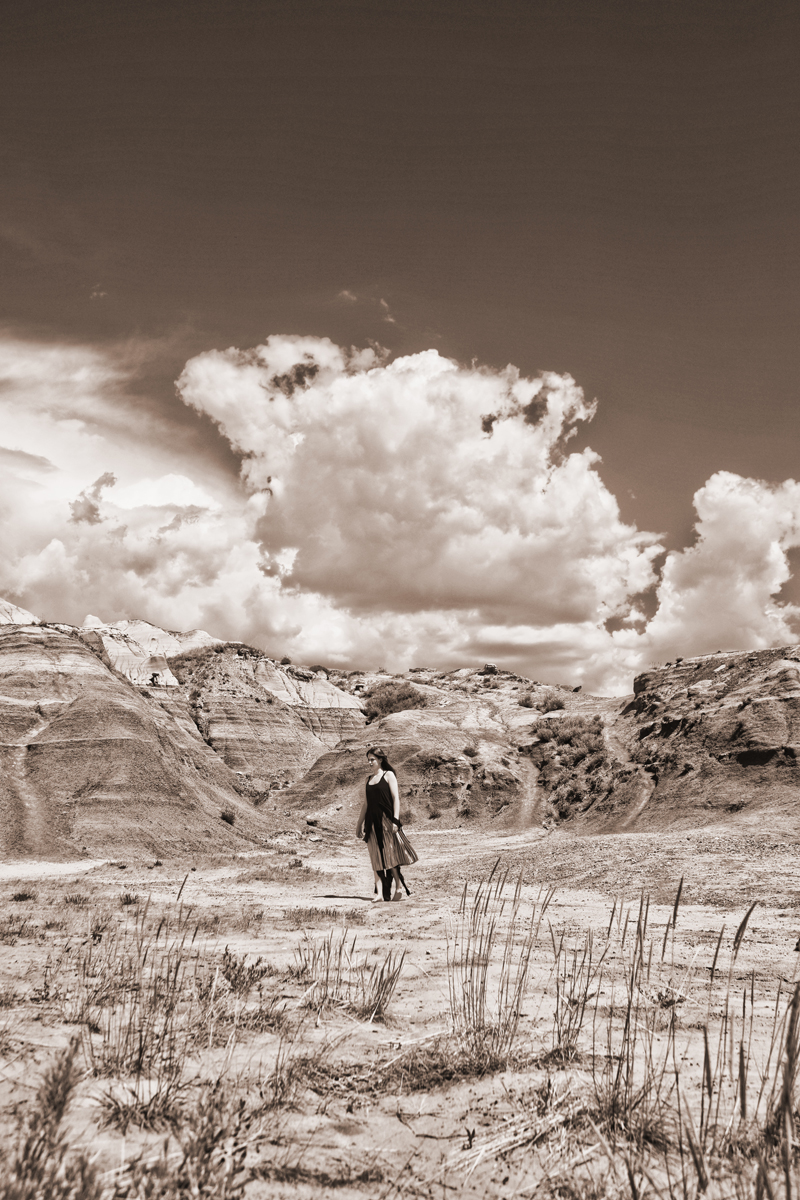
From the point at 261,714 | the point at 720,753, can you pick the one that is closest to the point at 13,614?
the point at 261,714

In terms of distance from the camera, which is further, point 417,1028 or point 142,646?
point 142,646

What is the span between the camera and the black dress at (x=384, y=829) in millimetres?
9992

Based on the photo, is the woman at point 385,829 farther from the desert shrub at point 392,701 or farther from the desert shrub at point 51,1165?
the desert shrub at point 392,701

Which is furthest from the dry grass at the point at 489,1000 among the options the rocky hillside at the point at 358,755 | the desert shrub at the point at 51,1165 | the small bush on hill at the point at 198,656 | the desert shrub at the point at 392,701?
the small bush on hill at the point at 198,656

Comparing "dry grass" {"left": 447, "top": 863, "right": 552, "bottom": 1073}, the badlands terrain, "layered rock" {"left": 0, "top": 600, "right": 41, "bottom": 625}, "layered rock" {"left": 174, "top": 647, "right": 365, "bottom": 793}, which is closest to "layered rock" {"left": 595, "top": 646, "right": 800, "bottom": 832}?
the badlands terrain

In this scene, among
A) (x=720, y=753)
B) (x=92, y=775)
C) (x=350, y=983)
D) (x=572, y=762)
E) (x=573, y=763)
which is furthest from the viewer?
(x=572, y=762)

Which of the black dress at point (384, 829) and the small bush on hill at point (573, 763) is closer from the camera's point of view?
the black dress at point (384, 829)

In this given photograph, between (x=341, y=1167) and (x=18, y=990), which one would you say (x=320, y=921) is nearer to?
(x=18, y=990)

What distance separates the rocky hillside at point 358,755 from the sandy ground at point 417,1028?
1227 centimetres

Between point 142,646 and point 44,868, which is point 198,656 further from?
point 44,868

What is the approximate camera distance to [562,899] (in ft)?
33.7

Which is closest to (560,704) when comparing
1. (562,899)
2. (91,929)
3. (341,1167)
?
(562,899)

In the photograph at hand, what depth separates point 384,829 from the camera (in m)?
10.0

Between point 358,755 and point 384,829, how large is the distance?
38.9m
